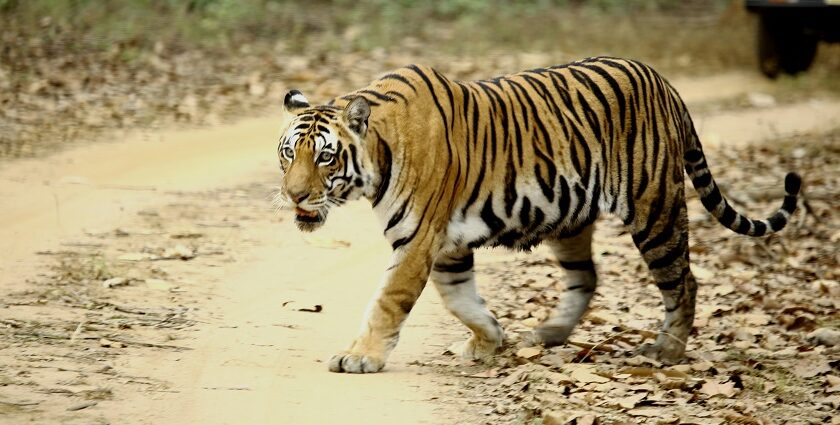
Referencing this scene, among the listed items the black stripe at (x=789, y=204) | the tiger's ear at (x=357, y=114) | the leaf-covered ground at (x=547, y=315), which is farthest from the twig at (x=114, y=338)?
the black stripe at (x=789, y=204)

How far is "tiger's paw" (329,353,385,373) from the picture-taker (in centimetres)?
571

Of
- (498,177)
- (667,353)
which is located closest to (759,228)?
(667,353)

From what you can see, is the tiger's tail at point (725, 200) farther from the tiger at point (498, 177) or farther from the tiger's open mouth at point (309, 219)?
the tiger's open mouth at point (309, 219)

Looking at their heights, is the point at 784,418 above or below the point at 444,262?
below

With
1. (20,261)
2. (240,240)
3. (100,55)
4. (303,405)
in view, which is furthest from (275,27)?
(303,405)

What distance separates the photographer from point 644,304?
7.69 meters

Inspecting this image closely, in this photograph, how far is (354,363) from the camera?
5.71 metres

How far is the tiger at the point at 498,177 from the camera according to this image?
18.8 feet

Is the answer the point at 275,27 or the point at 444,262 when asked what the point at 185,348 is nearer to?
the point at 444,262

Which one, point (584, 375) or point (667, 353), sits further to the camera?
point (667, 353)

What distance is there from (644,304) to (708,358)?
123 centimetres

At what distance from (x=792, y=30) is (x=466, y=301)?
10.4 metres

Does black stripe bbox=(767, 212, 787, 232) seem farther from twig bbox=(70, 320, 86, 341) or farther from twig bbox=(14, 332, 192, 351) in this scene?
twig bbox=(70, 320, 86, 341)

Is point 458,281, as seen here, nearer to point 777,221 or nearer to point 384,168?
point 384,168
